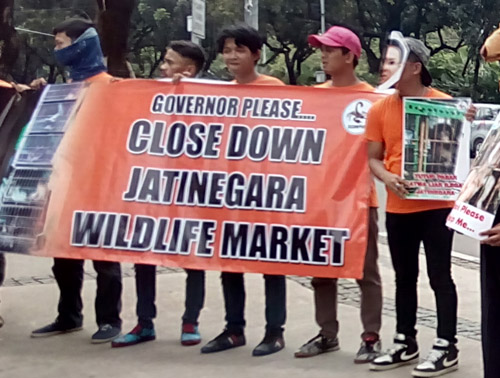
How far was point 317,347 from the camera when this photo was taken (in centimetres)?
453

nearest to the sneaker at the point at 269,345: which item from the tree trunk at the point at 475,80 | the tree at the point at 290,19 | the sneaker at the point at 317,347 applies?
the sneaker at the point at 317,347

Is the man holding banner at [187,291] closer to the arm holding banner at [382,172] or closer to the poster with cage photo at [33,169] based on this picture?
the poster with cage photo at [33,169]

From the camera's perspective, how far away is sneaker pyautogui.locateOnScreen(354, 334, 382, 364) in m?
4.37

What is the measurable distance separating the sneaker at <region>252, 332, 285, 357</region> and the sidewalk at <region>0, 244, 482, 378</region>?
0.04 meters

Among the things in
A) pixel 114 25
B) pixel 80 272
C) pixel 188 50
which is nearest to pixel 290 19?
pixel 114 25

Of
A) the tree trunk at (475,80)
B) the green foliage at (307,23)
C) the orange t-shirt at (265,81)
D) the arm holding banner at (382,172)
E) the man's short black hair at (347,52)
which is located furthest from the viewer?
Answer: the tree trunk at (475,80)

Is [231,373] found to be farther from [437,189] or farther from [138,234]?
[437,189]

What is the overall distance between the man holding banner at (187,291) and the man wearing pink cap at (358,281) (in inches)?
26.5

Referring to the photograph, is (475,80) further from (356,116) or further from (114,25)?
(356,116)

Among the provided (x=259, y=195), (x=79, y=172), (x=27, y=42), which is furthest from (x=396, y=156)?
(x=27, y=42)

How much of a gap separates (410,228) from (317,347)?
0.89 metres

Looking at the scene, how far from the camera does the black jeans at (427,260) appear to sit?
4062 mm

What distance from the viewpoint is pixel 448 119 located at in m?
4.07

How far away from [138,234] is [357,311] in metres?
1.72
